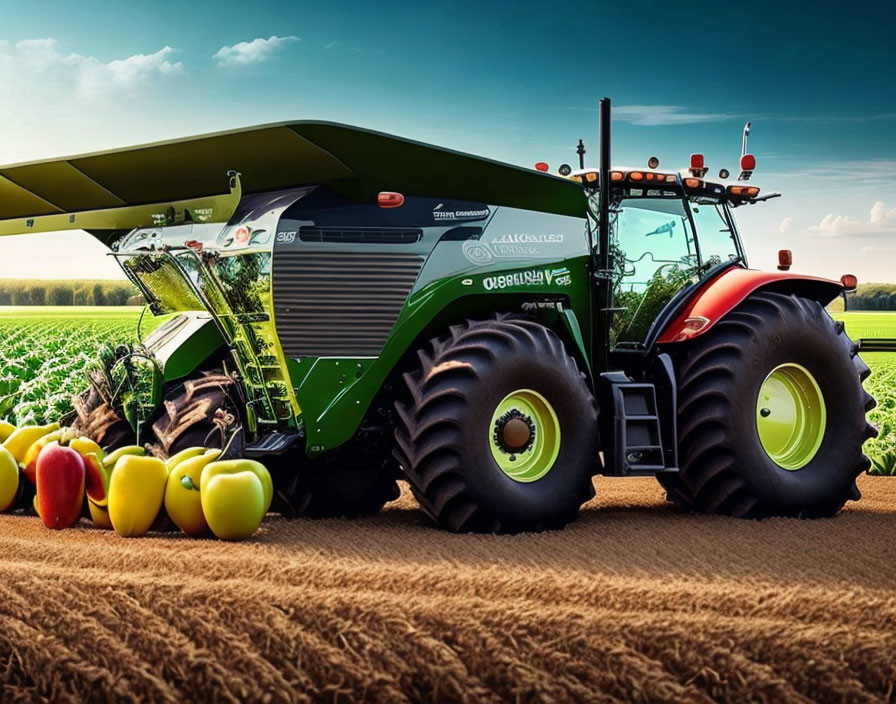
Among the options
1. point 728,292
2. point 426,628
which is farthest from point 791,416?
point 426,628

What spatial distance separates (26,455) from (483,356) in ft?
9.39

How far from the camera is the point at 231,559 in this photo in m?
5.36

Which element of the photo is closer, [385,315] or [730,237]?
[385,315]

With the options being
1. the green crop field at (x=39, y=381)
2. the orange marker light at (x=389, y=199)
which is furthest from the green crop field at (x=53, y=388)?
the orange marker light at (x=389, y=199)

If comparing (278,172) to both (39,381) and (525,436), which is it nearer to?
(525,436)

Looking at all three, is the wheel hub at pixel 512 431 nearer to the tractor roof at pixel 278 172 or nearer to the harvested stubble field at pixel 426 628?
the harvested stubble field at pixel 426 628

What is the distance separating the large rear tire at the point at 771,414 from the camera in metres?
7.38

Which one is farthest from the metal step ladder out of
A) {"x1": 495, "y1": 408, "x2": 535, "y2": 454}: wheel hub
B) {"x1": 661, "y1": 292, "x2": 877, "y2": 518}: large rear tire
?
{"x1": 495, "y1": 408, "x2": 535, "y2": 454}: wheel hub

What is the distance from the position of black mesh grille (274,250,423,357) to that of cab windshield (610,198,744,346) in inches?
63.3

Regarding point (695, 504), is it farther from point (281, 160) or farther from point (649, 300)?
point (281, 160)

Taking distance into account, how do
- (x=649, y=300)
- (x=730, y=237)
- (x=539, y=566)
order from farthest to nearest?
Answer: (x=730, y=237), (x=649, y=300), (x=539, y=566)

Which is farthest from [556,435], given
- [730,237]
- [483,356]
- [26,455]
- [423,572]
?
[26,455]

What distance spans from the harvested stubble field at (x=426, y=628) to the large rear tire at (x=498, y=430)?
695mm

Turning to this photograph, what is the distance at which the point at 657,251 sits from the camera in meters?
8.04
